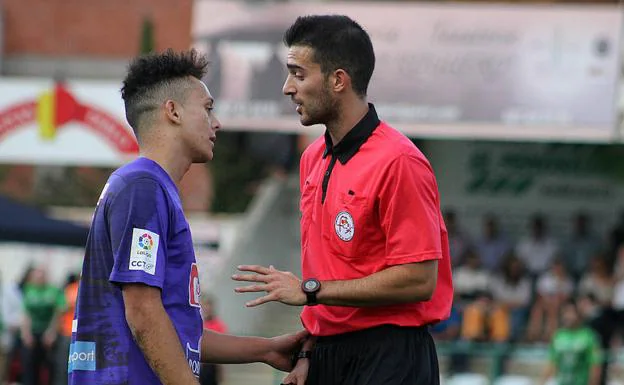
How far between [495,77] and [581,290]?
3687 mm

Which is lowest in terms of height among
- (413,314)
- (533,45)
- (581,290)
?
(581,290)

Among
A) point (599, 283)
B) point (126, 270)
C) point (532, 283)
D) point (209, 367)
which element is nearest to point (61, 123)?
point (532, 283)

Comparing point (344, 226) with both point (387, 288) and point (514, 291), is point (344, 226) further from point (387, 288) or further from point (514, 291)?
point (514, 291)

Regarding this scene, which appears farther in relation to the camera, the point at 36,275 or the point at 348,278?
the point at 36,275

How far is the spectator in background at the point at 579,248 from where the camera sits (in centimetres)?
1970

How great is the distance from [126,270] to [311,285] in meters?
0.77

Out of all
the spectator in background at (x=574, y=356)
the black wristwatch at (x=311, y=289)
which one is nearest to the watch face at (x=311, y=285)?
the black wristwatch at (x=311, y=289)

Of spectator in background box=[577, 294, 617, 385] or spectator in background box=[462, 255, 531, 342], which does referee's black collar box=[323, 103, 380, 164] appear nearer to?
spectator in background box=[577, 294, 617, 385]

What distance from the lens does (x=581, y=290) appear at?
731 inches

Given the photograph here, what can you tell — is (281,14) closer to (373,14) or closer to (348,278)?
(373,14)

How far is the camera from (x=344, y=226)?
17.4 ft

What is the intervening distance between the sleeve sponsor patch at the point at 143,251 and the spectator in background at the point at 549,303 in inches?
538

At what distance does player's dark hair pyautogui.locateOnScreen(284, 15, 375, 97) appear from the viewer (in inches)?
213

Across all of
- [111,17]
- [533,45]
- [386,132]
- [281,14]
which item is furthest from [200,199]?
[386,132]
